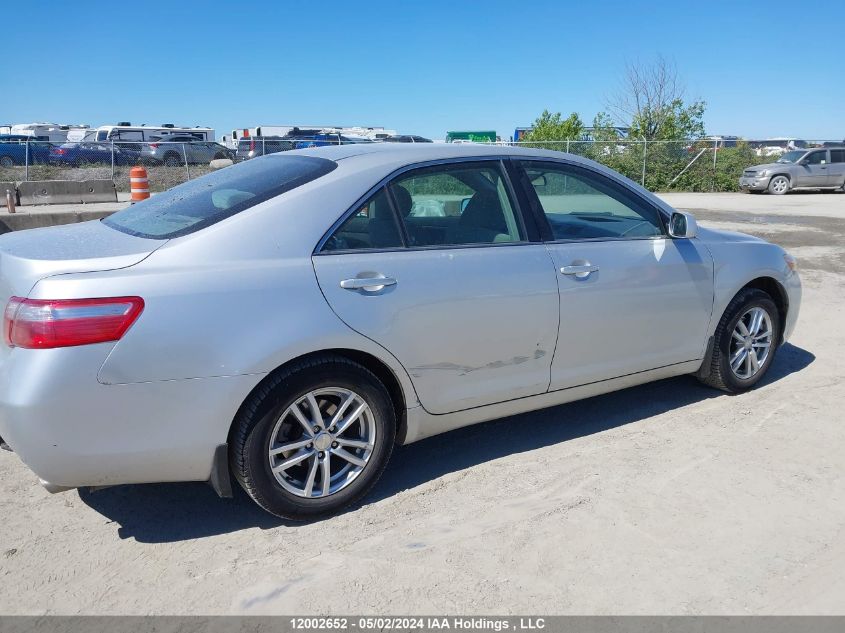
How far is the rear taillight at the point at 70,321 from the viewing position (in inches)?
106

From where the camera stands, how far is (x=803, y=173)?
25.0 meters

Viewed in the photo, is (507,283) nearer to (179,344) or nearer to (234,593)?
(179,344)

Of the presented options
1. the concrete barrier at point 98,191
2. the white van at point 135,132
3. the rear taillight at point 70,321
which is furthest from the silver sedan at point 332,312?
the white van at point 135,132

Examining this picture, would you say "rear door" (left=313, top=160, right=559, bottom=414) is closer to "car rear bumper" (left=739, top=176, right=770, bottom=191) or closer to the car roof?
the car roof

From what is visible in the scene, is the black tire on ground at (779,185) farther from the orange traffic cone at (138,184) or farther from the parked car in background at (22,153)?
the parked car in background at (22,153)

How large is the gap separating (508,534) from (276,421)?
1.11 m

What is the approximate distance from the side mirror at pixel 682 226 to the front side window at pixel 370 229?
177 centimetres

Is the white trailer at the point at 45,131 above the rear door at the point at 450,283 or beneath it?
above

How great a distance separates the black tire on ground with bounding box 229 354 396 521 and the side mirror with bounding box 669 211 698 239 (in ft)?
6.68

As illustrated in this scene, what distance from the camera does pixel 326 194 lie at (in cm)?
331

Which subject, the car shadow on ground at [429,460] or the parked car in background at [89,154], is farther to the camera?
the parked car in background at [89,154]

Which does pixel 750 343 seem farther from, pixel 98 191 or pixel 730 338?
pixel 98 191

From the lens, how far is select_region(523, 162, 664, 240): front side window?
13.3ft

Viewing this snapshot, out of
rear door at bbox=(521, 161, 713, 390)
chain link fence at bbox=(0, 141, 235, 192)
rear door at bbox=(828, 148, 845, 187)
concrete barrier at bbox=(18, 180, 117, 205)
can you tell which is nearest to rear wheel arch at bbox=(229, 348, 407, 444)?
rear door at bbox=(521, 161, 713, 390)
